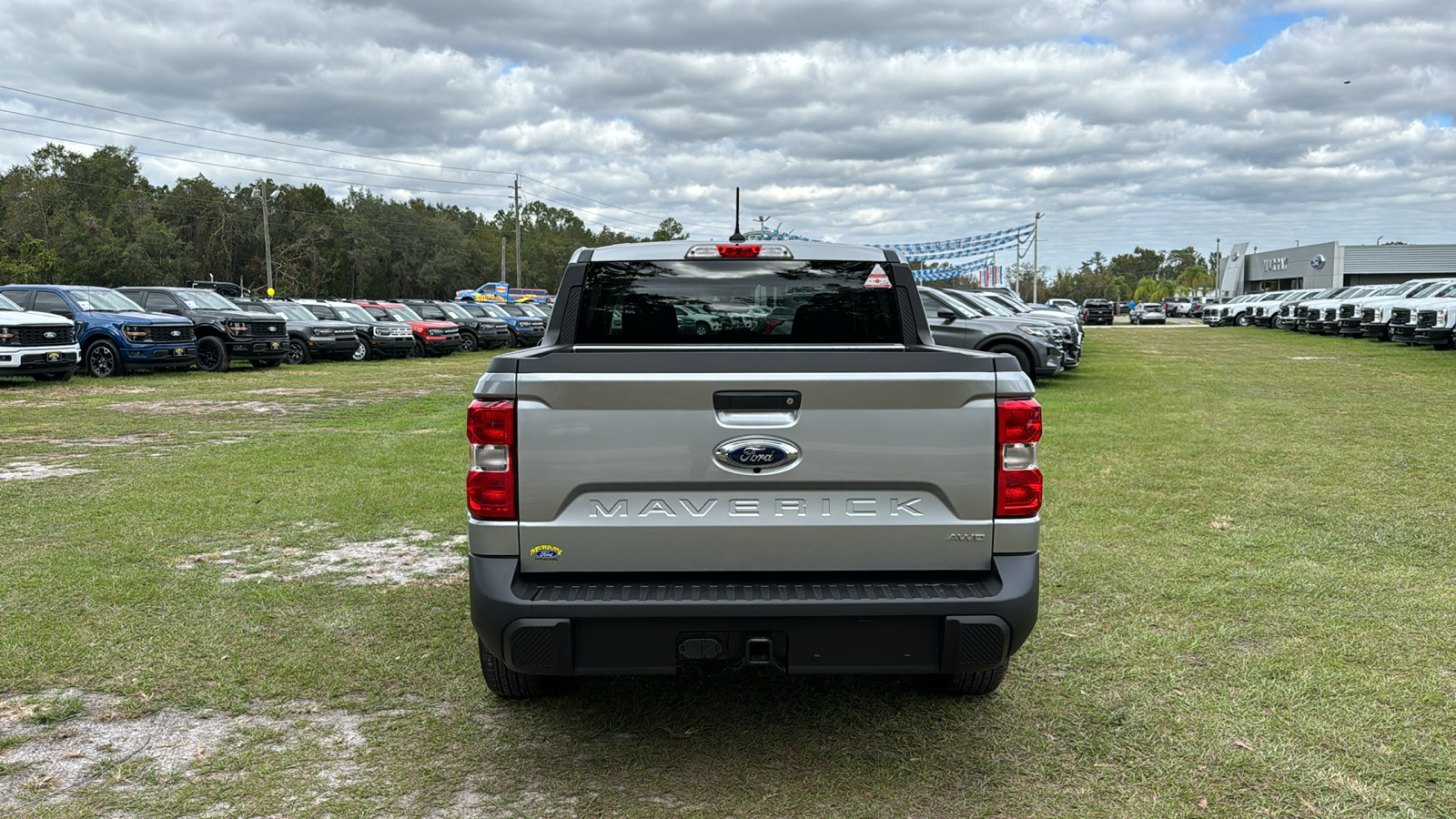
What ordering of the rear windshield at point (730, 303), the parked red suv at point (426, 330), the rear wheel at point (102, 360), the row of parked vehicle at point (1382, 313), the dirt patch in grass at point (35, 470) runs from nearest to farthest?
the rear windshield at point (730, 303)
the dirt patch in grass at point (35, 470)
the rear wheel at point (102, 360)
the row of parked vehicle at point (1382, 313)
the parked red suv at point (426, 330)

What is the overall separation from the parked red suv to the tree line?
41782 millimetres

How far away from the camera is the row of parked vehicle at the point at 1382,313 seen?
24812 millimetres

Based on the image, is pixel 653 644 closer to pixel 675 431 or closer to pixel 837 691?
pixel 675 431

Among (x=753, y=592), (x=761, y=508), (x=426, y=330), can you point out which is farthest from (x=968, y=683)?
(x=426, y=330)

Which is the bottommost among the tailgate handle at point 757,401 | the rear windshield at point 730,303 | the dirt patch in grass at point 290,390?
the dirt patch in grass at point 290,390

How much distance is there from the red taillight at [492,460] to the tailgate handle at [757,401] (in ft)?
2.15

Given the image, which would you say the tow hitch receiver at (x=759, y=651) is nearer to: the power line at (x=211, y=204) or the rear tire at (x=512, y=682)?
the rear tire at (x=512, y=682)

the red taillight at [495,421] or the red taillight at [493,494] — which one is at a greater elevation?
the red taillight at [495,421]

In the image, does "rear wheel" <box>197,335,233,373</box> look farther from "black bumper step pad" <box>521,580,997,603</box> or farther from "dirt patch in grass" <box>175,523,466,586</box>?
"black bumper step pad" <box>521,580,997,603</box>

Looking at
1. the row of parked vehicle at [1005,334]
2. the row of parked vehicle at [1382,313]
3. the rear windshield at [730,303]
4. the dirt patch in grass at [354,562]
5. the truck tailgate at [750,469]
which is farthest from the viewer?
the row of parked vehicle at [1382,313]

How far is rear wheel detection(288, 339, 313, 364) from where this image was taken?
2438 centimetres

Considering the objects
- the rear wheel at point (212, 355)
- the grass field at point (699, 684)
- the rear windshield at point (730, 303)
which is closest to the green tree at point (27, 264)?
the rear wheel at point (212, 355)

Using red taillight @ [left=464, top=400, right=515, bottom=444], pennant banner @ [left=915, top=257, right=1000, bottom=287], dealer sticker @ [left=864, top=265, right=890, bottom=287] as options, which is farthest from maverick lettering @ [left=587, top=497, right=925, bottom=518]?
pennant banner @ [left=915, top=257, right=1000, bottom=287]

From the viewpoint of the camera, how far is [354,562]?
6.07m
